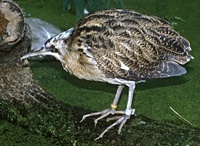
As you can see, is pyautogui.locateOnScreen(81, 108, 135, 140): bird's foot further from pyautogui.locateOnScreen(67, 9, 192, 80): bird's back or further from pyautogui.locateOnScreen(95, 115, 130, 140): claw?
pyautogui.locateOnScreen(67, 9, 192, 80): bird's back

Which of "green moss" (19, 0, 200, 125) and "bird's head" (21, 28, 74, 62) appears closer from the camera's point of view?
"bird's head" (21, 28, 74, 62)

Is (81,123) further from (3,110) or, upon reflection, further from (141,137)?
(3,110)

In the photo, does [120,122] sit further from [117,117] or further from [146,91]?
[146,91]

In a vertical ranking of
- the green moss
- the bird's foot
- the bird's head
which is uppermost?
the bird's head

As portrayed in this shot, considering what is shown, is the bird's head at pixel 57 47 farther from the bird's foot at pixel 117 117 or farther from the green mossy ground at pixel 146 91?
the green mossy ground at pixel 146 91

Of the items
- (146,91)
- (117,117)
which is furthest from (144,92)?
(117,117)

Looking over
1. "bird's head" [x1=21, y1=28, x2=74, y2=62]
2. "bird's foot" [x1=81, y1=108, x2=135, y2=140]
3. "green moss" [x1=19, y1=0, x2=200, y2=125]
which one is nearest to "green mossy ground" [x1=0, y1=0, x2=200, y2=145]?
"green moss" [x1=19, y1=0, x2=200, y2=125]

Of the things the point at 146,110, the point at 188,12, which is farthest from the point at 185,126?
the point at 188,12
